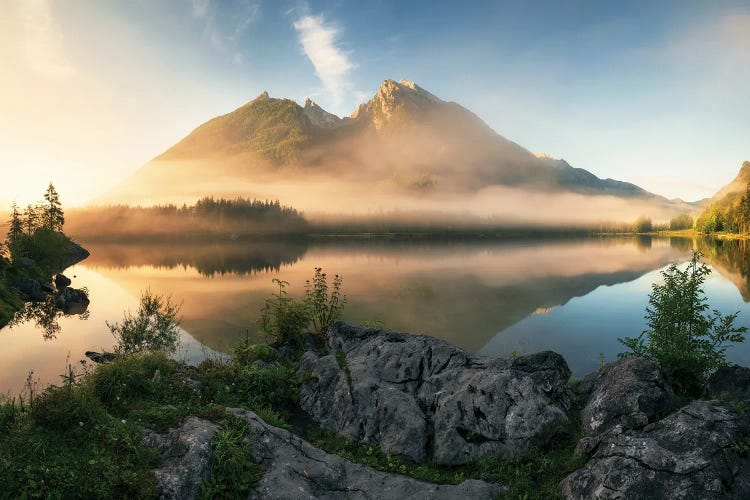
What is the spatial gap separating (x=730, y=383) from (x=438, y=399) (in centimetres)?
994

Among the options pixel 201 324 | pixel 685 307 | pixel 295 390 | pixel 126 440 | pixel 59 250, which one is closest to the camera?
pixel 126 440

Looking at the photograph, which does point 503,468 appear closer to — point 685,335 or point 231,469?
point 231,469

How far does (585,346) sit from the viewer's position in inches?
1385

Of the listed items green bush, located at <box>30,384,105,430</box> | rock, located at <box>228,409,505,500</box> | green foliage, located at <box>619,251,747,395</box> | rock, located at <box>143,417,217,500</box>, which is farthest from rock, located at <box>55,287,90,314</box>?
green foliage, located at <box>619,251,747,395</box>

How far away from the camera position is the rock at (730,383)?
12.8m

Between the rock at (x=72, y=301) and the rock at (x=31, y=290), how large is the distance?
4.14 meters

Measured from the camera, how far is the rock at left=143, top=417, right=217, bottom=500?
31.0 feet

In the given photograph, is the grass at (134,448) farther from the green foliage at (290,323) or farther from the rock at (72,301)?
the rock at (72,301)

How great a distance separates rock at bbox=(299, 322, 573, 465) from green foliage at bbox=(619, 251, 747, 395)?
3423 mm

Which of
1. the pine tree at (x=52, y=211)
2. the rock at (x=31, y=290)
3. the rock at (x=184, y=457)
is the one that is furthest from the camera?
the pine tree at (x=52, y=211)

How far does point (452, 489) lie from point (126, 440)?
29.2 feet

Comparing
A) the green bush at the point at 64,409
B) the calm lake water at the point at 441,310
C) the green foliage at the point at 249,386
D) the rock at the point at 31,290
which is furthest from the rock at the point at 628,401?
the rock at the point at 31,290

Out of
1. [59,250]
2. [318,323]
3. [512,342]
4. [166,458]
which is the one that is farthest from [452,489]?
[59,250]

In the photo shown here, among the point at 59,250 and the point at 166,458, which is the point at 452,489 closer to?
the point at 166,458
